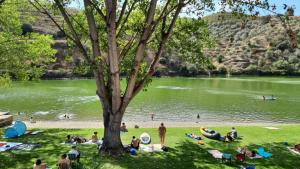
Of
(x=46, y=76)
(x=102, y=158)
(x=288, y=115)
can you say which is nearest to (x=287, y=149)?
(x=102, y=158)

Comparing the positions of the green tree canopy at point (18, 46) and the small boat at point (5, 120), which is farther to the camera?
the small boat at point (5, 120)

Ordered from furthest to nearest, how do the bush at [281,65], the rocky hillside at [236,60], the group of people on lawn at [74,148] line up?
1. the bush at [281,65]
2. the rocky hillside at [236,60]
3. the group of people on lawn at [74,148]

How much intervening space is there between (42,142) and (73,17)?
9.52 m

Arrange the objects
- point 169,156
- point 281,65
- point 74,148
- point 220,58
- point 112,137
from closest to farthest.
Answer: point 112,137, point 74,148, point 169,156, point 281,65, point 220,58

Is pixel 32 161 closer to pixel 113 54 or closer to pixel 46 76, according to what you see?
pixel 113 54

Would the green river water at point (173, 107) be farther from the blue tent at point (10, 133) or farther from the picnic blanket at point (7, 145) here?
the picnic blanket at point (7, 145)

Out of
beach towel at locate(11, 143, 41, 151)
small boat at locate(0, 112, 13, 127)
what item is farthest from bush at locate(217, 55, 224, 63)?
beach towel at locate(11, 143, 41, 151)

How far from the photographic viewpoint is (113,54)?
63.6ft

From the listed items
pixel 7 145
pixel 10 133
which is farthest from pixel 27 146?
pixel 10 133

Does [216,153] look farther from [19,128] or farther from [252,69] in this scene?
[252,69]

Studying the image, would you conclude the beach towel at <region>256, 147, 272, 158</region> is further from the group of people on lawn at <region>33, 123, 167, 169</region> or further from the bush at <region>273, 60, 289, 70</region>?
the bush at <region>273, 60, 289, 70</region>

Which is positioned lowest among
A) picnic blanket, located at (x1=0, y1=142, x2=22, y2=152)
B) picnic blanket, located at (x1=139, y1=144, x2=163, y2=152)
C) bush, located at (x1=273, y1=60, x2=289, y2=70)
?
picnic blanket, located at (x1=139, y1=144, x2=163, y2=152)

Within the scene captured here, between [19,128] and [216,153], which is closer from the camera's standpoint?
[216,153]

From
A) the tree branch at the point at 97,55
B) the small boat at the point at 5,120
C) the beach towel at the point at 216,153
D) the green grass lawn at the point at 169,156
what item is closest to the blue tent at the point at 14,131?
the green grass lawn at the point at 169,156
